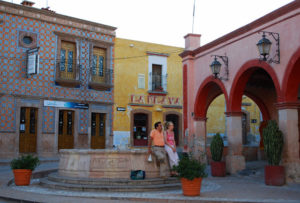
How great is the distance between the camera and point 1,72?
20.3 meters

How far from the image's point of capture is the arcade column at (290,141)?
10.7 meters

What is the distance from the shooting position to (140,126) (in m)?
25.5

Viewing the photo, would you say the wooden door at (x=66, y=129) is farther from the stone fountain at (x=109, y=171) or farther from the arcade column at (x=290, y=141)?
the arcade column at (x=290, y=141)

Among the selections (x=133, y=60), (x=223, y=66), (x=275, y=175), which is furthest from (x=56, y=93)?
(x=275, y=175)

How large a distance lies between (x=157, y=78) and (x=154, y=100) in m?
1.60

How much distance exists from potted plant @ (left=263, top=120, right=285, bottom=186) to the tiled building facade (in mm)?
13618

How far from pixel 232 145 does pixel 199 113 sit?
291cm

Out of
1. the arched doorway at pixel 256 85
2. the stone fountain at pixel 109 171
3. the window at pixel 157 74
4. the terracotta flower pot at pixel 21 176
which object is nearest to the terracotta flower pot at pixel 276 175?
the arched doorway at pixel 256 85

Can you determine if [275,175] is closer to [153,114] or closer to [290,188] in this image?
[290,188]

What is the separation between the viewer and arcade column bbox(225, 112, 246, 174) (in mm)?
13500

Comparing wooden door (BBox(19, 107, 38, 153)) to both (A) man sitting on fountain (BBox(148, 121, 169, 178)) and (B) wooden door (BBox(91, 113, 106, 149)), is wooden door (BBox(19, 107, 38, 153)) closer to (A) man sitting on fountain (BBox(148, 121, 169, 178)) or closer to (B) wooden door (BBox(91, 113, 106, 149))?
(B) wooden door (BBox(91, 113, 106, 149))

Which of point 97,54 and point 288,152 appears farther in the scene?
point 97,54

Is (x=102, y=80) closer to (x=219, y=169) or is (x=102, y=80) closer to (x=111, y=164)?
(x=219, y=169)

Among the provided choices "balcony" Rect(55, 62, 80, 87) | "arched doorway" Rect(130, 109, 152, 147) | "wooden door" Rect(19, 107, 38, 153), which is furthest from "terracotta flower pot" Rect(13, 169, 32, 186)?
"arched doorway" Rect(130, 109, 152, 147)
